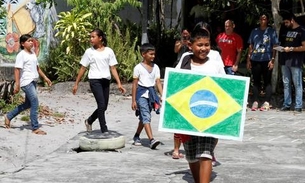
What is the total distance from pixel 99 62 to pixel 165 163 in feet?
7.61

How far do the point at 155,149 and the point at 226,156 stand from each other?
1.05 m

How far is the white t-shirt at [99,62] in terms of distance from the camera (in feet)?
32.1

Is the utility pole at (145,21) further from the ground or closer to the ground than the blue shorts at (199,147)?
further from the ground

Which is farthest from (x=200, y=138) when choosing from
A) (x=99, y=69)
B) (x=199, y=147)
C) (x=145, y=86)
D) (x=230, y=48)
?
(x=230, y=48)

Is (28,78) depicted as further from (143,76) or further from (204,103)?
(204,103)

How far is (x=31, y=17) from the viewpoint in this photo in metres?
16.2

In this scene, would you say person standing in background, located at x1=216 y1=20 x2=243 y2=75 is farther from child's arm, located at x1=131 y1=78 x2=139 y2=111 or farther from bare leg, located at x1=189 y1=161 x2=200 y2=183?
bare leg, located at x1=189 y1=161 x2=200 y2=183

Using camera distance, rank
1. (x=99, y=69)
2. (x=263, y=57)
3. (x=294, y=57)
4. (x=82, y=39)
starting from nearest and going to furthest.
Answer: (x=99, y=69) → (x=294, y=57) → (x=263, y=57) → (x=82, y=39)

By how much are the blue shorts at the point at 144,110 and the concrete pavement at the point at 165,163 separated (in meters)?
0.40

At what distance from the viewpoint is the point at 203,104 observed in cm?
648

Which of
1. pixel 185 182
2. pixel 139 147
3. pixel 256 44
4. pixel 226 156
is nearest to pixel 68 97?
pixel 256 44

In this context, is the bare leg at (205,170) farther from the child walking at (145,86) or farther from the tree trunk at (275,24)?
the tree trunk at (275,24)

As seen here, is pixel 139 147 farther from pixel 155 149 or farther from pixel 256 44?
pixel 256 44

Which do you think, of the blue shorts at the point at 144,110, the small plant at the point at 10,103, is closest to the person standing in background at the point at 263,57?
the blue shorts at the point at 144,110
